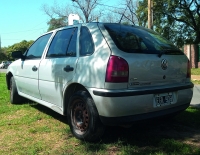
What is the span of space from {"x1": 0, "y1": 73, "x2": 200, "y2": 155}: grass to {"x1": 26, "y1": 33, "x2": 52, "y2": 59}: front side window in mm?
1177

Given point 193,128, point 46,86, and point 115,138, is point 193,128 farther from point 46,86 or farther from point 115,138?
point 46,86

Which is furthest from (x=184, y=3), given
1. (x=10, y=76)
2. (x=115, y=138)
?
(x=115, y=138)

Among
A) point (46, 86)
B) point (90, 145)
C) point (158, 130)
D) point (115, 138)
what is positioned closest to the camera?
point (90, 145)

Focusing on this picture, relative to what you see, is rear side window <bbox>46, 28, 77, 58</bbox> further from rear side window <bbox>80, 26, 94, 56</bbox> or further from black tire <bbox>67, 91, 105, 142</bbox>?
black tire <bbox>67, 91, 105, 142</bbox>

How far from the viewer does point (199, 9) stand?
2488 centimetres

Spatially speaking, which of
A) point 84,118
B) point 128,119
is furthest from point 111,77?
point 84,118

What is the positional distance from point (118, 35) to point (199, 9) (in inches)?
956

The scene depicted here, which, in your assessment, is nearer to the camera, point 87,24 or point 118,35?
point 118,35

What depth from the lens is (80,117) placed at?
3.50 metres

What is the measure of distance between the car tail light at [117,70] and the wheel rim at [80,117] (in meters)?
0.62

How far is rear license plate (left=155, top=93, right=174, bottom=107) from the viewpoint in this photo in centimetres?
327

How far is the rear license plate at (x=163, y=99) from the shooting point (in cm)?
327

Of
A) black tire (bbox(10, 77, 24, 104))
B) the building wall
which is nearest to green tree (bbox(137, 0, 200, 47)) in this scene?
the building wall

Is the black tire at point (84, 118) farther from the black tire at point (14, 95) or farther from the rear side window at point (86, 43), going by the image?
the black tire at point (14, 95)
